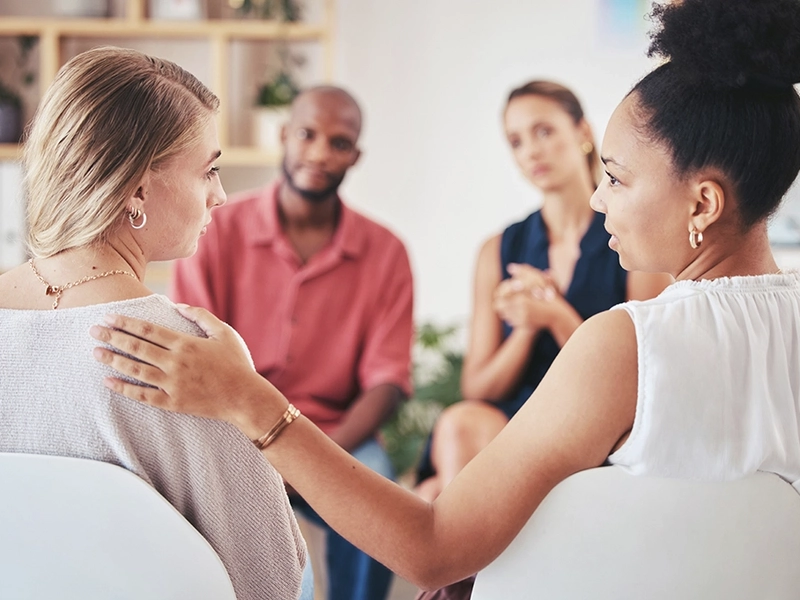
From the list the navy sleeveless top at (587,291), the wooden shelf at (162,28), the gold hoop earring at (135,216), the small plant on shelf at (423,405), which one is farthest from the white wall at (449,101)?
Answer: the gold hoop earring at (135,216)

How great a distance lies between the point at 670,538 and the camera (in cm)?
94

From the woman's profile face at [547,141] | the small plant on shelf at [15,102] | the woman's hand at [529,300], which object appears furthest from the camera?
the small plant on shelf at [15,102]

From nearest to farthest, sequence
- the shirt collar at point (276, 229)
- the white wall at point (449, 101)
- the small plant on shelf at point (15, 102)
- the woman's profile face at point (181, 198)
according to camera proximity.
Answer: the woman's profile face at point (181, 198) → the shirt collar at point (276, 229) → the small plant on shelf at point (15, 102) → the white wall at point (449, 101)

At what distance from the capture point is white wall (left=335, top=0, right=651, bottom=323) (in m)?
3.79

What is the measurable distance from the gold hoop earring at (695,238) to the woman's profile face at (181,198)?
0.62m

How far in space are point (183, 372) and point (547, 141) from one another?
4.91 feet

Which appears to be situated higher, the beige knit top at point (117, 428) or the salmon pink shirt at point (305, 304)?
the beige knit top at point (117, 428)

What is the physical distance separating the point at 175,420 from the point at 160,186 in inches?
11.9

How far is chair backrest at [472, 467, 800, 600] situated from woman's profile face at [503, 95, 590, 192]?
1.39 m

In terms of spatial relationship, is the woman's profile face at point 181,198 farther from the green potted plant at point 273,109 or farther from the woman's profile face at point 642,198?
the green potted plant at point 273,109

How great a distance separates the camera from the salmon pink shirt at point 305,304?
2357 mm

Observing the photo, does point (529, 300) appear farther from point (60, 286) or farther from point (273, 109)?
point (273, 109)

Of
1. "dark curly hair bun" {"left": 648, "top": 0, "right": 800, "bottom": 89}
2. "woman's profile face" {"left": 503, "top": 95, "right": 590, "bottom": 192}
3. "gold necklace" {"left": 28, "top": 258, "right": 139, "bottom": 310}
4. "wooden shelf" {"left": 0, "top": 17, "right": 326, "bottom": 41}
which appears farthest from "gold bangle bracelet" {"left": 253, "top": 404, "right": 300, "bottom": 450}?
"wooden shelf" {"left": 0, "top": 17, "right": 326, "bottom": 41}

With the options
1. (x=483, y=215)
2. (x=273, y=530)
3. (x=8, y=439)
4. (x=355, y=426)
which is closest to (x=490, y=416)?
(x=355, y=426)
